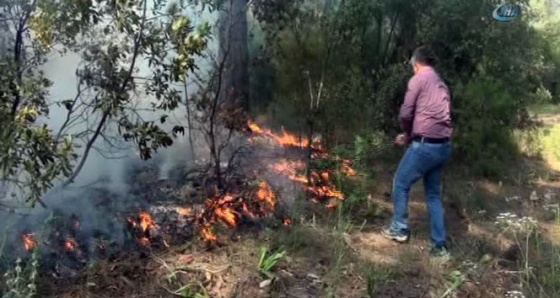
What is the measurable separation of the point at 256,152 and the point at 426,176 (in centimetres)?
254

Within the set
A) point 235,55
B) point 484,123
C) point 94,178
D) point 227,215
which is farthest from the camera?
point 484,123

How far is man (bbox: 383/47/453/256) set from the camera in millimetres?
6125

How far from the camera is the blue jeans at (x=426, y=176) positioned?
6.18 metres

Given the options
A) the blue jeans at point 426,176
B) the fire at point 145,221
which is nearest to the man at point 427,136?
the blue jeans at point 426,176

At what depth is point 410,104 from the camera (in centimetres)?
623

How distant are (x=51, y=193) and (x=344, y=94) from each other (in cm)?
400

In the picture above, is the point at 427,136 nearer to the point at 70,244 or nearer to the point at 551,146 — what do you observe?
the point at 70,244

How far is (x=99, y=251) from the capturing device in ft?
18.8

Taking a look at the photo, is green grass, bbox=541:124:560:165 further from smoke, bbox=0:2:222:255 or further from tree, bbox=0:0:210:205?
tree, bbox=0:0:210:205

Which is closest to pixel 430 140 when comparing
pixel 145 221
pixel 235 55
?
pixel 145 221

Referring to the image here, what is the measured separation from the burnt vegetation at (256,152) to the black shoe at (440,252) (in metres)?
0.13

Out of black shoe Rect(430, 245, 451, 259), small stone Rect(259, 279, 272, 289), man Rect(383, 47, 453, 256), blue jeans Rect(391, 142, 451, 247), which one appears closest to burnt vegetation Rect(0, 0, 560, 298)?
small stone Rect(259, 279, 272, 289)
